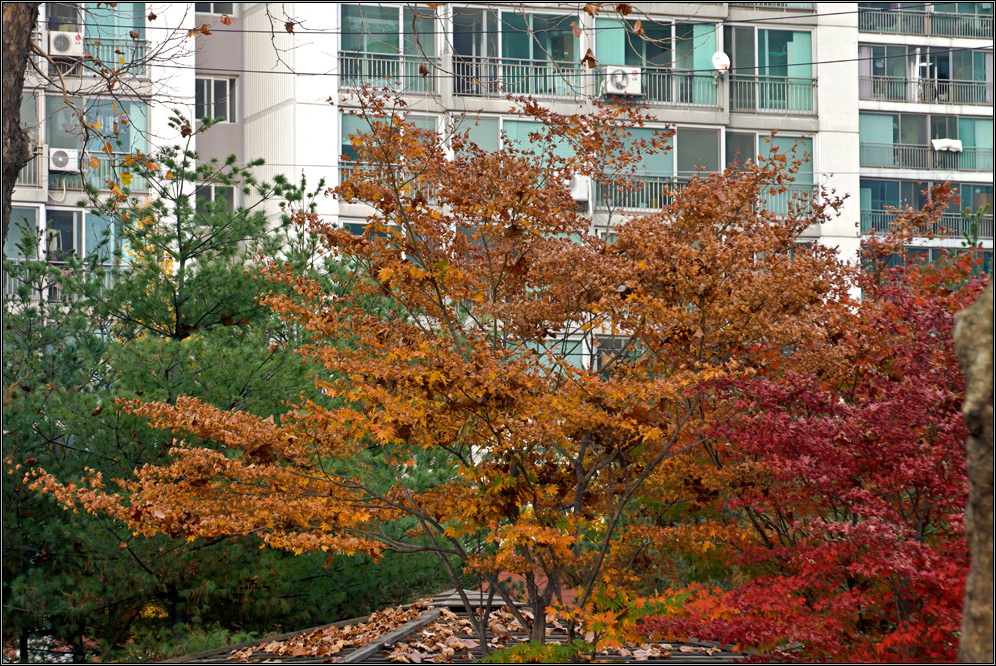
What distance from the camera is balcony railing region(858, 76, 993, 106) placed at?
32562 millimetres

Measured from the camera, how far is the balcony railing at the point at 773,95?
28.7 m

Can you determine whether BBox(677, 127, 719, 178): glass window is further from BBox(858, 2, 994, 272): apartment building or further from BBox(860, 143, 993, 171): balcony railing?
BBox(860, 143, 993, 171): balcony railing

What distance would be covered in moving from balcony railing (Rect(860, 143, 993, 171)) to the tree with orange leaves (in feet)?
75.3

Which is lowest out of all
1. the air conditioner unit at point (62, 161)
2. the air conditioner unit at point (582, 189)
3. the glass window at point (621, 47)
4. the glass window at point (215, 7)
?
the air conditioner unit at point (582, 189)

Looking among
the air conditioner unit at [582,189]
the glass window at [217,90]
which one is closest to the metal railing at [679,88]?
the air conditioner unit at [582,189]

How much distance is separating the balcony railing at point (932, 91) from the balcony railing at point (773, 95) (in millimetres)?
4077

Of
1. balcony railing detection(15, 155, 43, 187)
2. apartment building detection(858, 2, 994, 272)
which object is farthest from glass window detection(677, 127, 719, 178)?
balcony railing detection(15, 155, 43, 187)

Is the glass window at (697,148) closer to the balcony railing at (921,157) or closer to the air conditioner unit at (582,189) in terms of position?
the air conditioner unit at (582,189)

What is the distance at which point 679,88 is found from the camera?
91.0 ft

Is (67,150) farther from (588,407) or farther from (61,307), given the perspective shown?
(588,407)

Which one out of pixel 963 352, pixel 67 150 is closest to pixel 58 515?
pixel 963 352

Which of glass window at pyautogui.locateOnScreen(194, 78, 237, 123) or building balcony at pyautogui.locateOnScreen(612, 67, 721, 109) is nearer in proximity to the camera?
building balcony at pyautogui.locateOnScreen(612, 67, 721, 109)

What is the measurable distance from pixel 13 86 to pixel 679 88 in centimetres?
2282

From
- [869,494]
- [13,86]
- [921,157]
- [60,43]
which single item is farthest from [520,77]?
[13,86]
